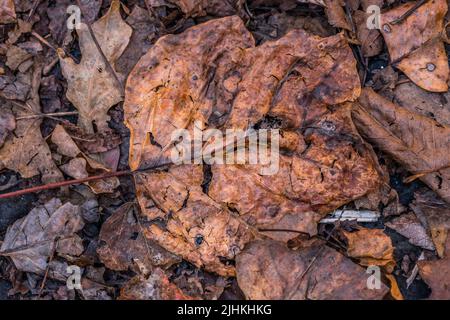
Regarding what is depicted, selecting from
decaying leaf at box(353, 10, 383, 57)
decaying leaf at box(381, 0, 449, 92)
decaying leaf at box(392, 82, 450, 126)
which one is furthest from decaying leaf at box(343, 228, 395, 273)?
decaying leaf at box(353, 10, 383, 57)

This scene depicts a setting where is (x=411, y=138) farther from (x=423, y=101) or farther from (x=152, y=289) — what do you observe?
(x=152, y=289)

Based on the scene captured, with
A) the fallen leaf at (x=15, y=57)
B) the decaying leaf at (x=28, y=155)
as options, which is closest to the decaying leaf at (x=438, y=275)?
the decaying leaf at (x=28, y=155)

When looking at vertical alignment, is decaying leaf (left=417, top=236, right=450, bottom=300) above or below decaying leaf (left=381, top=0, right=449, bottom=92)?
below

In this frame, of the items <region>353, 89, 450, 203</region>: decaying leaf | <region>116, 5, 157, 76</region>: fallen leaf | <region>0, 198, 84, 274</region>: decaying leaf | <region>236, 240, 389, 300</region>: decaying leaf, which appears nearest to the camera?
<region>236, 240, 389, 300</region>: decaying leaf

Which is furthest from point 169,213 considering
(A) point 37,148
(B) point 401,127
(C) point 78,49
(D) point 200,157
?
(B) point 401,127

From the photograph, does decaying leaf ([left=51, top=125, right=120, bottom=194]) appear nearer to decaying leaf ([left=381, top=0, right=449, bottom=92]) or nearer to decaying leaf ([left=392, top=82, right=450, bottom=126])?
decaying leaf ([left=392, top=82, right=450, bottom=126])

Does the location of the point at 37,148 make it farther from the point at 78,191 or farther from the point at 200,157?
the point at 200,157

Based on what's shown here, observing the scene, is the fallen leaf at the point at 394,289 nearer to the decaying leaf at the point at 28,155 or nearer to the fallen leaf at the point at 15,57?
the decaying leaf at the point at 28,155
